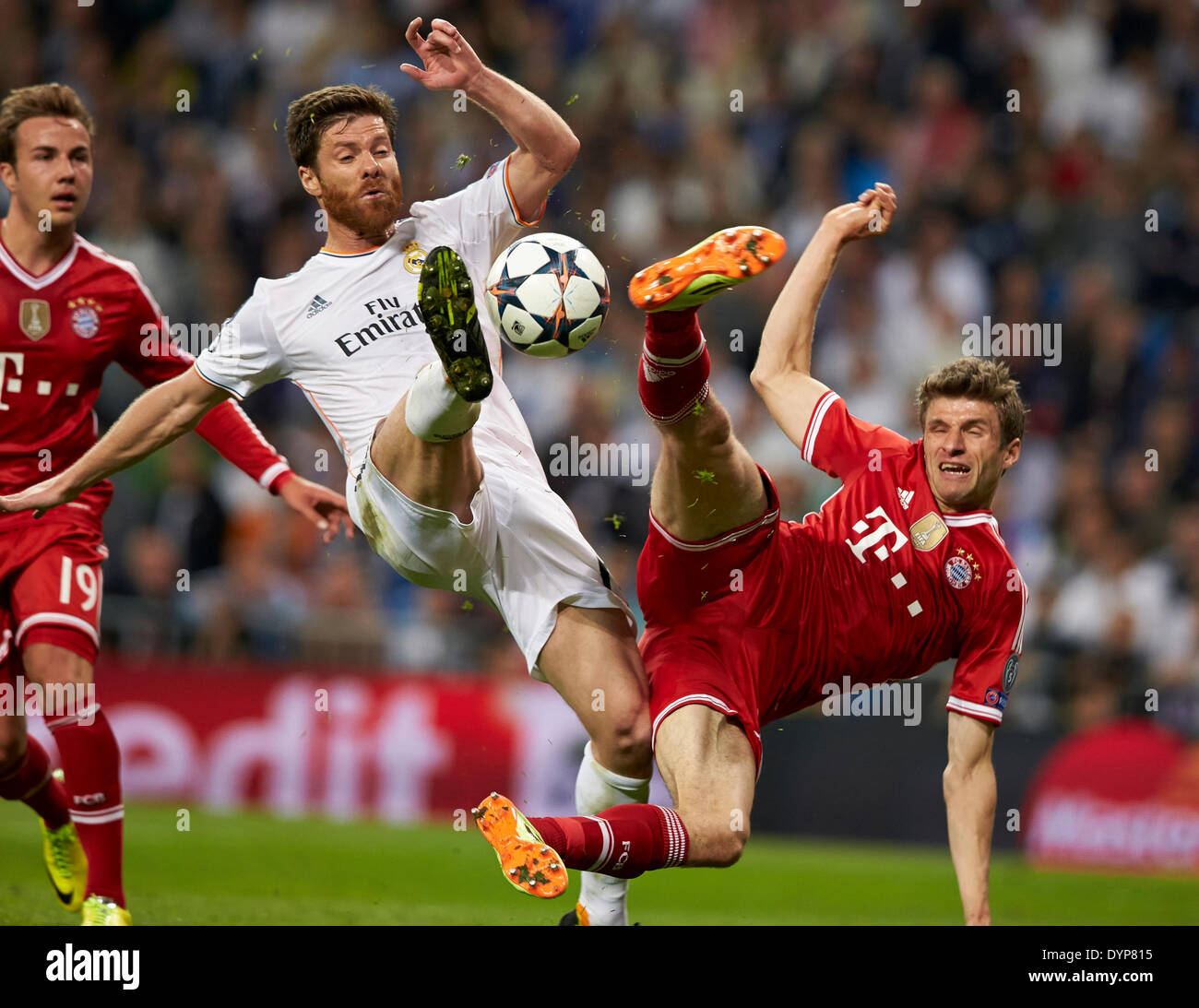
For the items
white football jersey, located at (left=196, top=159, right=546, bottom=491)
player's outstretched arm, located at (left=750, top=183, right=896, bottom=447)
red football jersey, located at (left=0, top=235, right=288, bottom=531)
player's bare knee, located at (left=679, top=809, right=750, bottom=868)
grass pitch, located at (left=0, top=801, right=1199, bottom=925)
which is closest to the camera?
player's bare knee, located at (left=679, top=809, right=750, bottom=868)

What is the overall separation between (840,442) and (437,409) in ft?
5.79

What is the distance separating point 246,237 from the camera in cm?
1168

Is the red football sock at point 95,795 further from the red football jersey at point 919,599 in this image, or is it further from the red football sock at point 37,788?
the red football jersey at point 919,599

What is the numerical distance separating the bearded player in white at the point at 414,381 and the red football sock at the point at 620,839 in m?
0.54

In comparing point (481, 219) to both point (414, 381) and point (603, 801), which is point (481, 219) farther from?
point (603, 801)

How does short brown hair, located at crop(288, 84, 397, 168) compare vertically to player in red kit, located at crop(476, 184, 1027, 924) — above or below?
above

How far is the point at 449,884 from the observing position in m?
8.61

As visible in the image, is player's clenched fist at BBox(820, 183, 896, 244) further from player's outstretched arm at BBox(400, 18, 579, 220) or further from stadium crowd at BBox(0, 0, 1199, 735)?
stadium crowd at BBox(0, 0, 1199, 735)

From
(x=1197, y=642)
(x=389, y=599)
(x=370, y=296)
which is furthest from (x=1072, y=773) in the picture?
(x=370, y=296)

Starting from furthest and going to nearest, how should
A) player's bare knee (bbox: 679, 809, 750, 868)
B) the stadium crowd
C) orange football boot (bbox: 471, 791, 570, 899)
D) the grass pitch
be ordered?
1. the stadium crowd
2. the grass pitch
3. player's bare knee (bbox: 679, 809, 750, 868)
4. orange football boot (bbox: 471, 791, 570, 899)

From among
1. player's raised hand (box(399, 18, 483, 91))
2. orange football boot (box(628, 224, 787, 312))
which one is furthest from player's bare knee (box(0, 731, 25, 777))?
orange football boot (box(628, 224, 787, 312))

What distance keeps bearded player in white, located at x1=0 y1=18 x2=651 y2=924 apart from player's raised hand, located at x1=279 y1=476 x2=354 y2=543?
637 millimetres

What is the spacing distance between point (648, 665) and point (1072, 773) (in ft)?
17.3

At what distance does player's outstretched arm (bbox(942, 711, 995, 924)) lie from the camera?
5090mm
